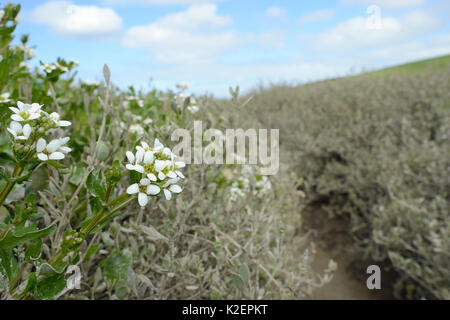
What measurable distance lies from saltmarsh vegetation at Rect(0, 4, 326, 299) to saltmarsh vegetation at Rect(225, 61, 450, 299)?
0.78 metres

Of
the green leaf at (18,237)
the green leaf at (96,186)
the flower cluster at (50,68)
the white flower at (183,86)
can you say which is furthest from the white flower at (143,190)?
the white flower at (183,86)

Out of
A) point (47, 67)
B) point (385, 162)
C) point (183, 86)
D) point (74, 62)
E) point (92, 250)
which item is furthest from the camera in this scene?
point (385, 162)

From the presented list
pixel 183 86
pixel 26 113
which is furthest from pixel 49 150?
pixel 183 86

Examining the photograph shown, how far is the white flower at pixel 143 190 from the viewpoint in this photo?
32.1 inches

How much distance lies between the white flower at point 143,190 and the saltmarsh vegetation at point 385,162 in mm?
1430

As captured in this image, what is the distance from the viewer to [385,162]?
375 centimetres

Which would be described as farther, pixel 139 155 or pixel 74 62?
pixel 74 62

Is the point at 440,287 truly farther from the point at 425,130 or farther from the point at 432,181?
the point at 425,130

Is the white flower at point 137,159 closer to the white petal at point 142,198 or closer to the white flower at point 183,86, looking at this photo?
the white petal at point 142,198

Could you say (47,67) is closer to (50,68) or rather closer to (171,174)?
(50,68)

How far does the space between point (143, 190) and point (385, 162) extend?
3378 mm

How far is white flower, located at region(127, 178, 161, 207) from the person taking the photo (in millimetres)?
816
